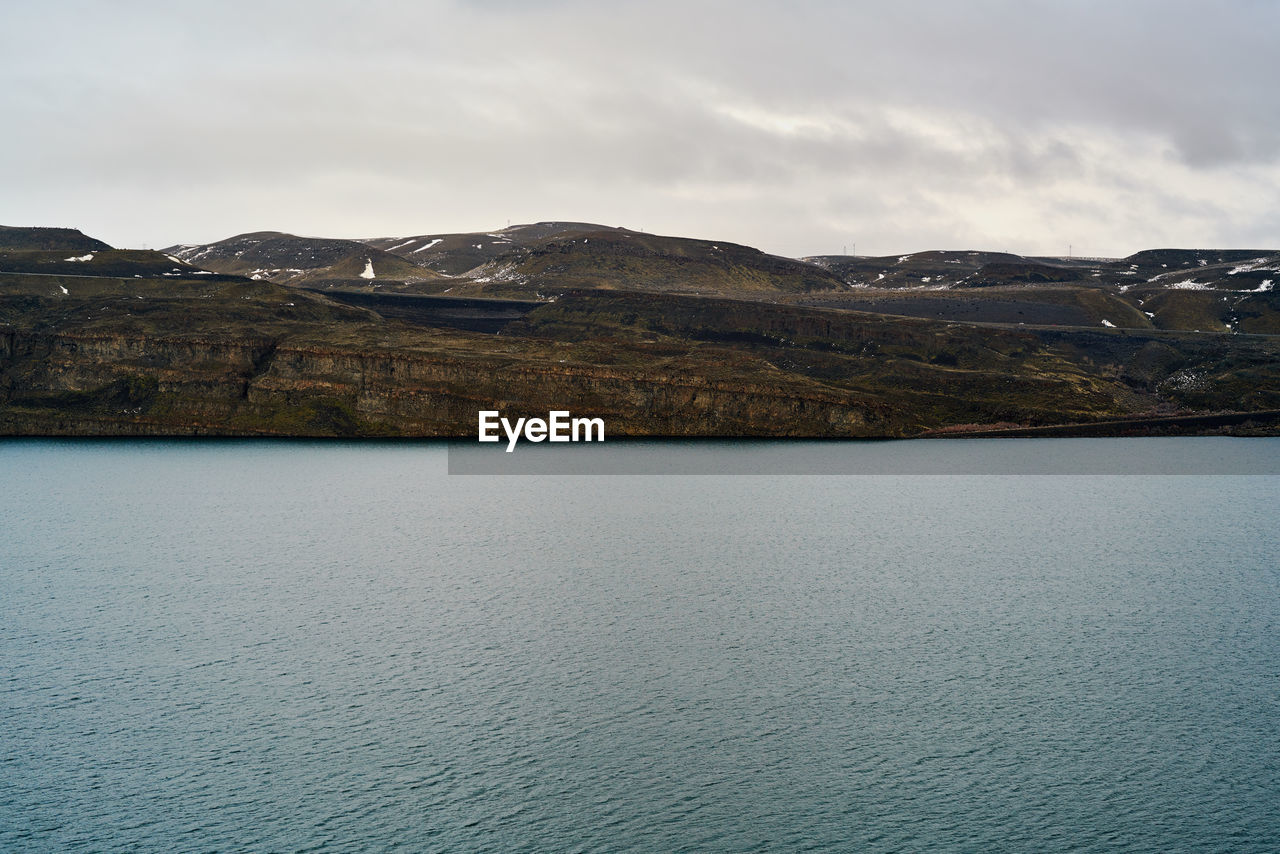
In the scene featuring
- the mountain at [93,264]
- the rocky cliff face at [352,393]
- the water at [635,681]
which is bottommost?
the water at [635,681]

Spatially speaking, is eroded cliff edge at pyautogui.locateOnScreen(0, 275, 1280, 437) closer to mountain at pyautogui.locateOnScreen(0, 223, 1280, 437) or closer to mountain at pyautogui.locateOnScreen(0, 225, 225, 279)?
mountain at pyautogui.locateOnScreen(0, 223, 1280, 437)

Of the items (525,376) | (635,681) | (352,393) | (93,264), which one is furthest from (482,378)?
(635,681)

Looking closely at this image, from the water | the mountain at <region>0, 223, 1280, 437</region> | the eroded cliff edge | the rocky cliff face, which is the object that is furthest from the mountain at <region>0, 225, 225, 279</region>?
the water

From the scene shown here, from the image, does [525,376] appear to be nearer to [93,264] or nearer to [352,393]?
[352,393]

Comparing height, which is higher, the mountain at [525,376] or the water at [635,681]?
the mountain at [525,376]

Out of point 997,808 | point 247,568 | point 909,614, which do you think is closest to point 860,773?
point 997,808

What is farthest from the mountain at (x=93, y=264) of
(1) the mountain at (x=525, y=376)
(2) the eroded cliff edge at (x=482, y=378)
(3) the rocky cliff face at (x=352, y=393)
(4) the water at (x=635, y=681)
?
(4) the water at (x=635, y=681)

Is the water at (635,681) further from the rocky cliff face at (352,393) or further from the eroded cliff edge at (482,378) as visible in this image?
the eroded cliff edge at (482,378)

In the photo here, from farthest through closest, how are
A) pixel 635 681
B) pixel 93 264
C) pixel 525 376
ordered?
1. pixel 93 264
2. pixel 525 376
3. pixel 635 681
